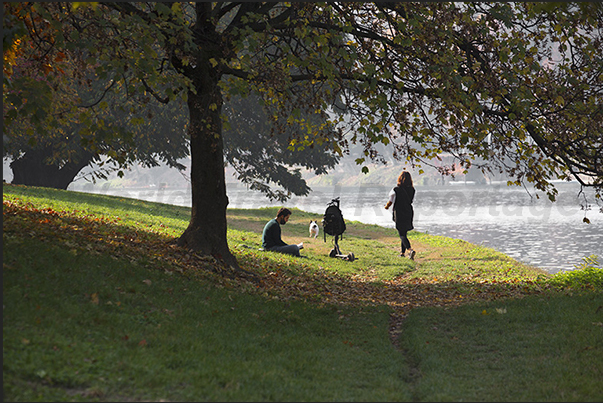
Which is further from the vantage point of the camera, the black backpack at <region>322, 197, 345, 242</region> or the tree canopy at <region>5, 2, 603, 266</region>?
the black backpack at <region>322, 197, 345, 242</region>

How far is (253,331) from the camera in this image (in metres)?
7.42

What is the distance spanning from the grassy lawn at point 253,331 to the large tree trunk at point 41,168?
20600mm

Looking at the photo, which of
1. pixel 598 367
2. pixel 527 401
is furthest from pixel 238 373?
pixel 598 367

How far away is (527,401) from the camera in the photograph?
18.0 feet

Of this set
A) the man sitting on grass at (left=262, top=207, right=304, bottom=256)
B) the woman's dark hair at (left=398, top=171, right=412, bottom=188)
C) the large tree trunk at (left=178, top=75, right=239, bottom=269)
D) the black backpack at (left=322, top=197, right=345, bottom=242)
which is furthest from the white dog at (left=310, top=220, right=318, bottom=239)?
the large tree trunk at (left=178, top=75, right=239, bottom=269)

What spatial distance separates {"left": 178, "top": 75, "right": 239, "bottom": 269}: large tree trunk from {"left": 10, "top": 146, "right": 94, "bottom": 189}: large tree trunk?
67.8ft

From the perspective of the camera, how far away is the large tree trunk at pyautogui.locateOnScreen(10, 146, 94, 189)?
30609 mm

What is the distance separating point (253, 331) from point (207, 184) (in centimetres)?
483

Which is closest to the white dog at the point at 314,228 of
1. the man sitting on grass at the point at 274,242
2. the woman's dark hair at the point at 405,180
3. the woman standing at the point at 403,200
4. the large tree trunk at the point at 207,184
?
the man sitting on grass at the point at 274,242

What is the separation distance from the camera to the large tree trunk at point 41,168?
30.6 metres

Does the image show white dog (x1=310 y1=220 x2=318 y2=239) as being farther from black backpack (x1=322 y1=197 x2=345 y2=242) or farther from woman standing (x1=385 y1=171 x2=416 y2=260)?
woman standing (x1=385 y1=171 x2=416 y2=260)

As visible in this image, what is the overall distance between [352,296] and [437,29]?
19.0 ft

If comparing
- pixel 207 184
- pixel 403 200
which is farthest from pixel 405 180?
pixel 207 184

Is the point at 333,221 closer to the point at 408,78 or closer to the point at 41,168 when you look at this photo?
the point at 408,78
